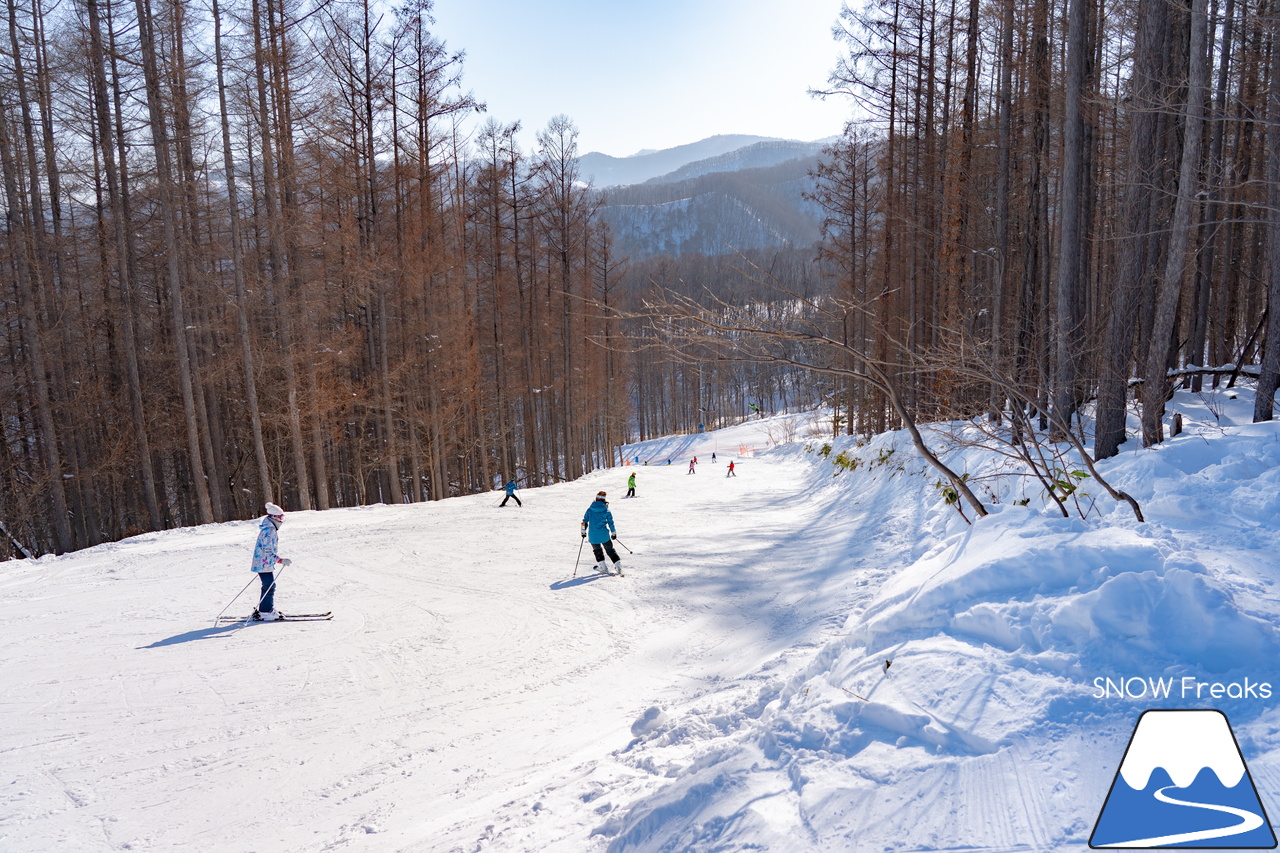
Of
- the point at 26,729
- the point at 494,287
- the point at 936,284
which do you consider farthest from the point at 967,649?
the point at 494,287

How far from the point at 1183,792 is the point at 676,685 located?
449 centimetres

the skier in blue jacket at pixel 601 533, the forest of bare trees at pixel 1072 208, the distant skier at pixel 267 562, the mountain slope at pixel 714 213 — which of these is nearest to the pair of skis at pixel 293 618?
the distant skier at pixel 267 562

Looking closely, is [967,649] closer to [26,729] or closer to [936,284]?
[26,729]

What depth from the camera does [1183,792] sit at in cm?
216

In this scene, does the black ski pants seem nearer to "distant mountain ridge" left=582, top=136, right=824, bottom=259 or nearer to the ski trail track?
the ski trail track

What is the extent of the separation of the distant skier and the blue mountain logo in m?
8.71

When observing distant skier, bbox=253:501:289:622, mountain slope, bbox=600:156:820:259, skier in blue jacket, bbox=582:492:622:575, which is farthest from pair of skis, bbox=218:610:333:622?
mountain slope, bbox=600:156:820:259

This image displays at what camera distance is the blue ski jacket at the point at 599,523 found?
10391 mm

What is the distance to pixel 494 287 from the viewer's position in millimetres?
25766

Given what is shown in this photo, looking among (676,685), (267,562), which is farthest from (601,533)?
(267,562)

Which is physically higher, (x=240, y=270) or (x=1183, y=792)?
(x=240, y=270)

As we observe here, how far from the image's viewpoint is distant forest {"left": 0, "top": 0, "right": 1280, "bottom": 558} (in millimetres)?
9891

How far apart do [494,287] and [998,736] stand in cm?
2554

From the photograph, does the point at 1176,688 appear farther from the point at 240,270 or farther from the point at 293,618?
the point at 240,270
